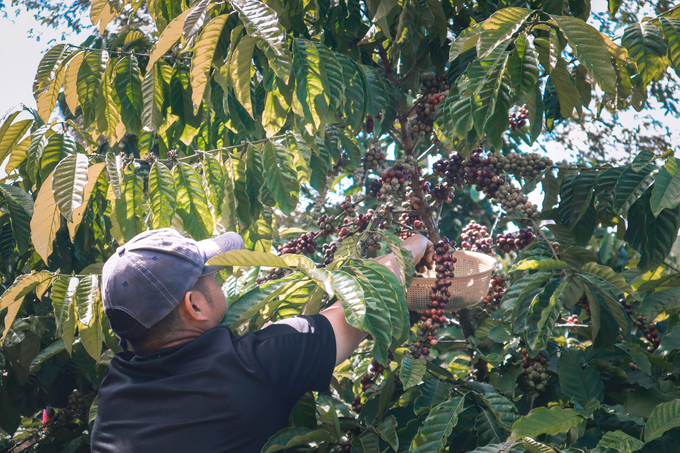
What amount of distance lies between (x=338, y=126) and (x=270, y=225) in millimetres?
485

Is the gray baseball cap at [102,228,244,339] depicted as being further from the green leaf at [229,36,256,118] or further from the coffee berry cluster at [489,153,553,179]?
the coffee berry cluster at [489,153,553,179]

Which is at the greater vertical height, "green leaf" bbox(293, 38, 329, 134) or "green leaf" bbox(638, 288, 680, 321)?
"green leaf" bbox(293, 38, 329, 134)

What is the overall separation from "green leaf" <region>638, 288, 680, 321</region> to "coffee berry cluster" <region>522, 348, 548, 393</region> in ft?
1.22

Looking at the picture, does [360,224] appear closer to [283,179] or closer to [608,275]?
[283,179]

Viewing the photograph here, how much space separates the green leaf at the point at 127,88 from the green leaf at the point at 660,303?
1.75m

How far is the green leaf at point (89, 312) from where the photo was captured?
1.53m

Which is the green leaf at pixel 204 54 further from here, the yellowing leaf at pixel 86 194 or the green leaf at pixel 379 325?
the green leaf at pixel 379 325

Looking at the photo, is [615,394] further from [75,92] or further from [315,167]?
[75,92]

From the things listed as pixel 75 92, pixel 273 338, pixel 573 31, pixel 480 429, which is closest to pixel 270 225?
pixel 75 92

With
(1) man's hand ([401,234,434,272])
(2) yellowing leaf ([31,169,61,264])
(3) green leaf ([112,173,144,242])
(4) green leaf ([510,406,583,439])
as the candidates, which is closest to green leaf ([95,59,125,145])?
(3) green leaf ([112,173,144,242])

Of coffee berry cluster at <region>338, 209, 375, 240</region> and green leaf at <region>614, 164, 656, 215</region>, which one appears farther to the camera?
coffee berry cluster at <region>338, 209, 375, 240</region>

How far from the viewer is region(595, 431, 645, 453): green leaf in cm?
108

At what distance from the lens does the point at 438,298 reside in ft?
5.60

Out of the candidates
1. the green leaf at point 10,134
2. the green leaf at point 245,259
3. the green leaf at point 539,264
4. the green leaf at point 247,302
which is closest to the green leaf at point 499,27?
the green leaf at point 539,264
